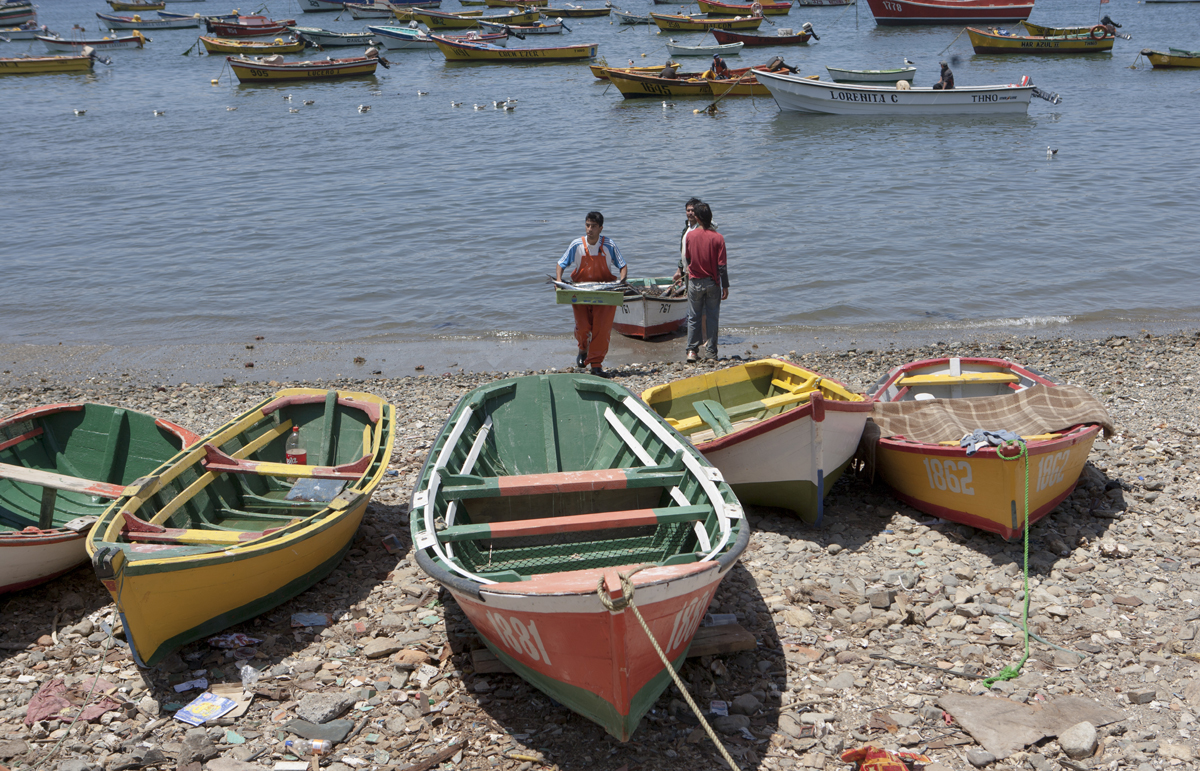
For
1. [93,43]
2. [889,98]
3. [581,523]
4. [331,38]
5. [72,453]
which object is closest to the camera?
[581,523]

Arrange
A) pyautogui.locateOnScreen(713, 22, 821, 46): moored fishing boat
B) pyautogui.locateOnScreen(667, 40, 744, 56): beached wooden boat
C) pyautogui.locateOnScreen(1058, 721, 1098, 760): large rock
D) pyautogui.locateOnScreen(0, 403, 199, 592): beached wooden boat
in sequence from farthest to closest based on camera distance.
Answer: pyautogui.locateOnScreen(713, 22, 821, 46): moored fishing boat
pyautogui.locateOnScreen(667, 40, 744, 56): beached wooden boat
pyautogui.locateOnScreen(0, 403, 199, 592): beached wooden boat
pyautogui.locateOnScreen(1058, 721, 1098, 760): large rock

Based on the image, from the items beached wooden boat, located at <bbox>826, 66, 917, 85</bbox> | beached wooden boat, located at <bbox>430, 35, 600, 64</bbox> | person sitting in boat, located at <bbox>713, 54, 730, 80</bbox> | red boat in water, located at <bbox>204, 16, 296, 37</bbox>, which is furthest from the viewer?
red boat in water, located at <bbox>204, 16, 296, 37</bbox>

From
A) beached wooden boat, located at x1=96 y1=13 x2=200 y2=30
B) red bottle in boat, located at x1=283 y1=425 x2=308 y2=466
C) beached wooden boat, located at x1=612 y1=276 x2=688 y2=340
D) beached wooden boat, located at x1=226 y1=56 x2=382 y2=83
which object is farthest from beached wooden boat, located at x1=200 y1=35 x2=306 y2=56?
red bottle in boat, located at x1=283 y1=425 x2=308 y2=466

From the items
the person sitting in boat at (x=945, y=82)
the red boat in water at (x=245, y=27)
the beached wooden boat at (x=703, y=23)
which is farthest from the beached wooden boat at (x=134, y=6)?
the person sitting in boat at (x=945, y=82)

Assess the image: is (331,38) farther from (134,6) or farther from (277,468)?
(277,468)

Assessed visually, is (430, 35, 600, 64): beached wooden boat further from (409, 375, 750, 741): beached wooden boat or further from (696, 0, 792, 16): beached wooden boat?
(409, 375, 750, 741): beached wooden boat

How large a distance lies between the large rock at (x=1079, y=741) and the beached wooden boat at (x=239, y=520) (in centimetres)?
497

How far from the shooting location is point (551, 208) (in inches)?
886

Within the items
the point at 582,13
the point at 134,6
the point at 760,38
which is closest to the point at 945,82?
the point at 760,38

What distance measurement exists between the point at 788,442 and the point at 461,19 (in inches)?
2143

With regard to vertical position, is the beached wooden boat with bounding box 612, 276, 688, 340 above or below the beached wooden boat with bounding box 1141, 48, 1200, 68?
below

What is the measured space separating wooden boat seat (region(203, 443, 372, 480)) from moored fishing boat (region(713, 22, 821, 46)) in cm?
4708

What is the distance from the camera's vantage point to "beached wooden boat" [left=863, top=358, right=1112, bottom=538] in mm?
6969

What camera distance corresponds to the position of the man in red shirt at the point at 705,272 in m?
11.0
